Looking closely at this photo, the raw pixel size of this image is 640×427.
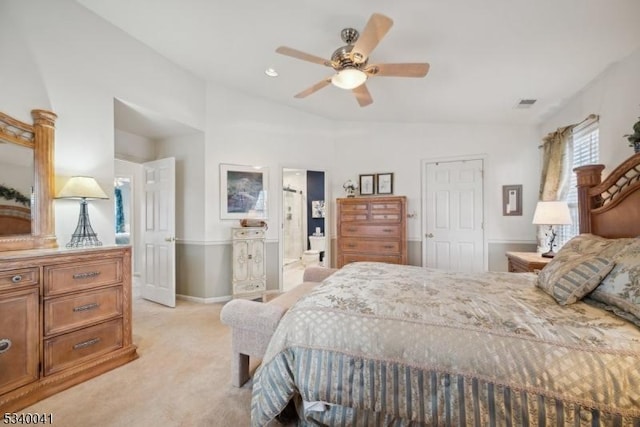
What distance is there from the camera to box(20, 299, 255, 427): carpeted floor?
168 cm

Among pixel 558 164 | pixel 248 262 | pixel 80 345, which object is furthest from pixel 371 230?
pixel 80 345

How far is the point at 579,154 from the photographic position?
9.83 ft

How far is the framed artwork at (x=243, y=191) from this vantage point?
4.02 meters

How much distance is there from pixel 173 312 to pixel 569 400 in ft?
12.7

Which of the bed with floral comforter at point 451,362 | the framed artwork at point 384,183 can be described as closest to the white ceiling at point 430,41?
the framed artwork at point 384,183

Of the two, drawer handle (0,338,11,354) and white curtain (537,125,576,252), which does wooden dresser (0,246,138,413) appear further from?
white curtain (537,125,576,252)

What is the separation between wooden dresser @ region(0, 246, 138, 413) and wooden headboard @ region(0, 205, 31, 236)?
218 mm

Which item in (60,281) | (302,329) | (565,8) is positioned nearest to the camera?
(302,329)

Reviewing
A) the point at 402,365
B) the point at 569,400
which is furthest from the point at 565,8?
the point at 402,365

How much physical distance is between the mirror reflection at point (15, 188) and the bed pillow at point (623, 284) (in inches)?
151

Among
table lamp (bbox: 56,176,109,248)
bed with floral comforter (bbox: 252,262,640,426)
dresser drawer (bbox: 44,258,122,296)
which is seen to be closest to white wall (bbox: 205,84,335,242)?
table lamp (bbox: 56,176,109,248)

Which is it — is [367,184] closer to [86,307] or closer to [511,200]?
[511,200]

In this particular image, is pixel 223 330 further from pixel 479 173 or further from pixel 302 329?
pixel 479 173

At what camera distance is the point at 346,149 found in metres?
4.88
